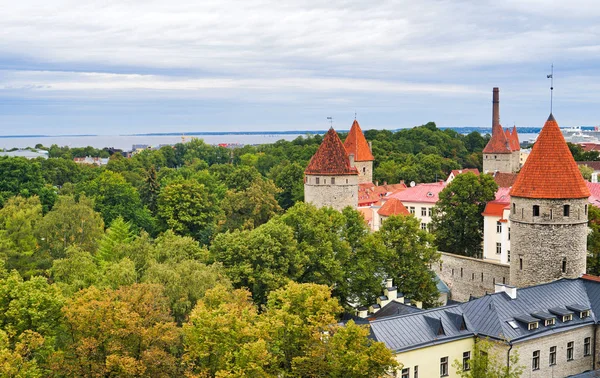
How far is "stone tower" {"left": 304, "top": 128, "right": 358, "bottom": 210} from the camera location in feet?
157

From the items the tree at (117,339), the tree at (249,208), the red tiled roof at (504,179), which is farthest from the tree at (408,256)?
the red tiled roof at (504,179)

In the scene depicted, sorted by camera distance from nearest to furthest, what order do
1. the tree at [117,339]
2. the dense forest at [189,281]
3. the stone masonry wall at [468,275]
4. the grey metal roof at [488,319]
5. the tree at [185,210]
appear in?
the dense forest at [189,281] → the tree at [117,339] → the grey metal roof at [488,319] → the stone masonry wall at [468,275] → the tree at [185,210]

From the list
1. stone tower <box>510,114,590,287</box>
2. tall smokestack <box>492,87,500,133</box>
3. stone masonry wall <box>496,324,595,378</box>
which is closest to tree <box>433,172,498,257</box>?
stone tower <box>510,114,590,287</box>

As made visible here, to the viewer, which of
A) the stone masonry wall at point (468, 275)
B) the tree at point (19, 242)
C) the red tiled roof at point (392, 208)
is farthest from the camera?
A: the red tiled roof at point (392, 208)

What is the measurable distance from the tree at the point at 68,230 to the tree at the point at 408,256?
18.4 m

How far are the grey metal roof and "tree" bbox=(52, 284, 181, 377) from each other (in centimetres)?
746

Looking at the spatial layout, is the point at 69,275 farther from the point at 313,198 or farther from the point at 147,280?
the point at 313,198

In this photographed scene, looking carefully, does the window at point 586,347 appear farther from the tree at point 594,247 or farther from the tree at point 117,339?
the tree at point 117,339

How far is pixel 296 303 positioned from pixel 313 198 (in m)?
26.2

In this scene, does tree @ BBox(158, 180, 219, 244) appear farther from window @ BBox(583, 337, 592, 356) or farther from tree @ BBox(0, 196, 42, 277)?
window @ BBox(583, 337, 592, 356)

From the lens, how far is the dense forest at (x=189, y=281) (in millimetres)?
20891

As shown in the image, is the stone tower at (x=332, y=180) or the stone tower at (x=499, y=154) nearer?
the stone tower at (x=332, y=180)

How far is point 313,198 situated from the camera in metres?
48.5

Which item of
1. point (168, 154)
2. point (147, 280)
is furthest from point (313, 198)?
point (168, 154)
